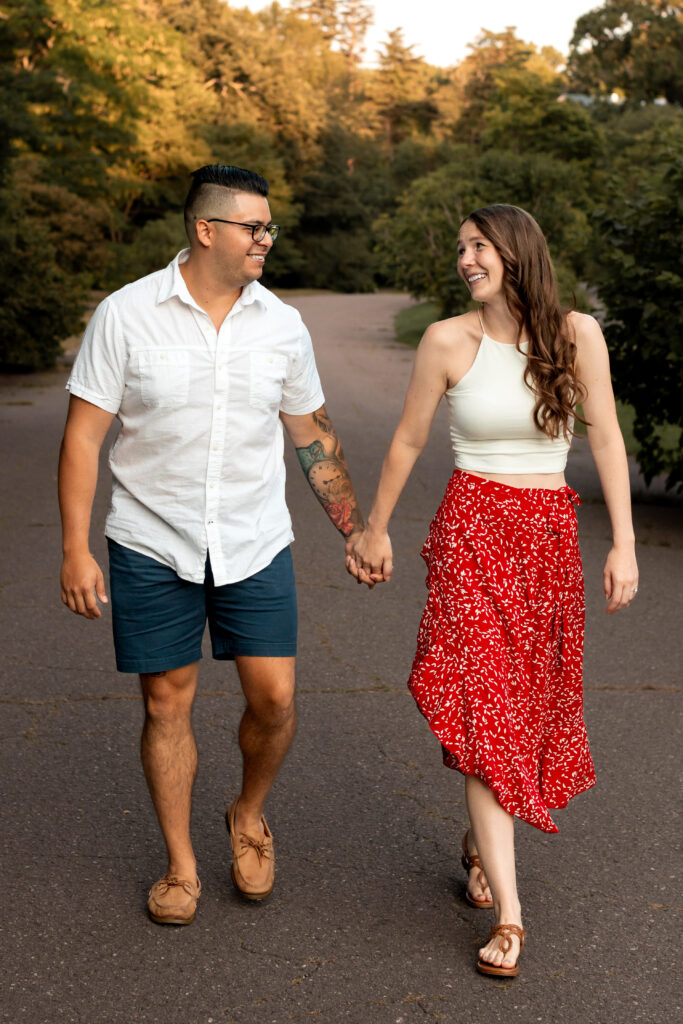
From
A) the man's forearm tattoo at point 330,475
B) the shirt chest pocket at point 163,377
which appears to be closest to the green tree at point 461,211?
the man's forearm tattoo at point 330,475

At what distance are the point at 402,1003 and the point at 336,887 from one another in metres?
0.69

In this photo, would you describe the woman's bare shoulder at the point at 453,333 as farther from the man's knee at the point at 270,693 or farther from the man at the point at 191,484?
the man's knee at the point at 270,693

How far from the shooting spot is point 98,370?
335cm

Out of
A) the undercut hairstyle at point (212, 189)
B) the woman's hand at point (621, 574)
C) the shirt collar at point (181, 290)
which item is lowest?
the woman's hand at point (621, 574)

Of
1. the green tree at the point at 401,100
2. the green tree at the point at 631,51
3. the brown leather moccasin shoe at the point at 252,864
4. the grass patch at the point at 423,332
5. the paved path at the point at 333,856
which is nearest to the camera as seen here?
the paved path at the point at 333,856

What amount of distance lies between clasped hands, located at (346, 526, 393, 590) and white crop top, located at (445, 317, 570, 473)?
0.39 metres

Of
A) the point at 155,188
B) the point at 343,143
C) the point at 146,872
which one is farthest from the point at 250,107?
the point at 146,872

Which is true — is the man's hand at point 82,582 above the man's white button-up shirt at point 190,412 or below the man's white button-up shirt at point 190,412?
below

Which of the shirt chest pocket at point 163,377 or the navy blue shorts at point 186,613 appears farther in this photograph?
the navy blue shorts at point 186,613

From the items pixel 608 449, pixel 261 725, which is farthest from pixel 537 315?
pixel 261 725

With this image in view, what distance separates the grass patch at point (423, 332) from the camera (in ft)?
45.2

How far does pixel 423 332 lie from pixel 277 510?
52.4 ft

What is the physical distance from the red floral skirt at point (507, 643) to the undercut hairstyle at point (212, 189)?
96 cm

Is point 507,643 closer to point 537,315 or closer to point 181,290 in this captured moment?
point 537,315
